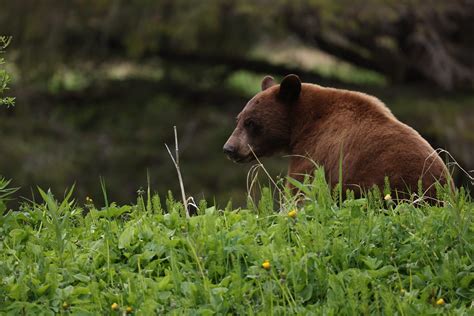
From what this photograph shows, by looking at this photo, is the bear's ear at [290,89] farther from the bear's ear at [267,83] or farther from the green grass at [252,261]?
the green grass at [252,261]

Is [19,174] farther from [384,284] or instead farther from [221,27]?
[384,284]

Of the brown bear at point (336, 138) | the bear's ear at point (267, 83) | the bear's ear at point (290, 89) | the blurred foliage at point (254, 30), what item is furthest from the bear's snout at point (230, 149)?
the blurred foliage at point (254, 30)

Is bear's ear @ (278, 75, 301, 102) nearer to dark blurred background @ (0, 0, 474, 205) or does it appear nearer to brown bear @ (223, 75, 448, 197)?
brown bear @ (223, 75, 448, 197)

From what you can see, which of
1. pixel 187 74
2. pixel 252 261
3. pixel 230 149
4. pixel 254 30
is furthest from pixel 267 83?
pixel 187 74

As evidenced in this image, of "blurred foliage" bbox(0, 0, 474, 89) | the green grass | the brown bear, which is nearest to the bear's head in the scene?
the brown bear

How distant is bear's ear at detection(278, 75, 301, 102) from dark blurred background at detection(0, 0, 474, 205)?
6608 mm

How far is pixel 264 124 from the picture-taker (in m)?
7.33

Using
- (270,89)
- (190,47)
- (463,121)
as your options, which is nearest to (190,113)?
(190,47)

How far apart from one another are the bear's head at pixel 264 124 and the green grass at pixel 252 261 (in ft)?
5.49

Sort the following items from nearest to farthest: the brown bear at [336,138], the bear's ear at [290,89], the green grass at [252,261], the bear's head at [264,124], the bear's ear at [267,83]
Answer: the green grass at [252,261] → the brown bear at [336,138] → the bear's ear at [290,89] → the bear's head at [264,124] → the bear's ear at [267,83]

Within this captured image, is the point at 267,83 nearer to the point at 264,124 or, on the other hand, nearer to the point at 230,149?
the point at 264,124

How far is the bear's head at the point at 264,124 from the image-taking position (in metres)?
7.30

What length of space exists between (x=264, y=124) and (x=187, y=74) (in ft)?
35.0

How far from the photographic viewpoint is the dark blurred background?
1496 centimetres
